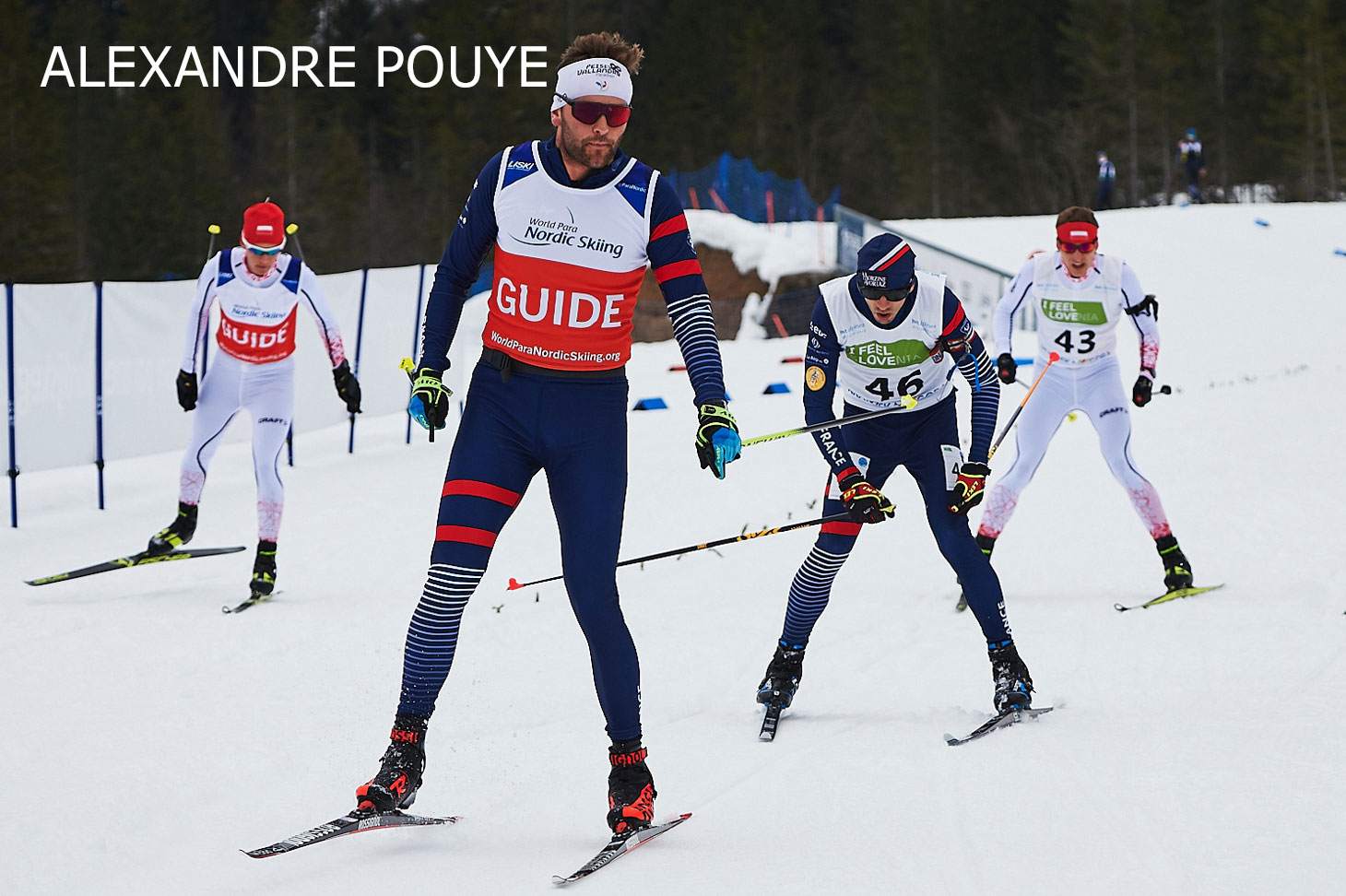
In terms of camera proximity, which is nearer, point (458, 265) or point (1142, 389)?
point (458, 265)

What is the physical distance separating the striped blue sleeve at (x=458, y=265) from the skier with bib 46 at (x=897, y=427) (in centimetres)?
165

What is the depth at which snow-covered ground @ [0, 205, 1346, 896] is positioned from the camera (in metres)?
3.93

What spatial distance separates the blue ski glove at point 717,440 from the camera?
13.3 feet

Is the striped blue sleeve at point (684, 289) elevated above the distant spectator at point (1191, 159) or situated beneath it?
situated beneath

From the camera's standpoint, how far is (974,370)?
18.3 ft

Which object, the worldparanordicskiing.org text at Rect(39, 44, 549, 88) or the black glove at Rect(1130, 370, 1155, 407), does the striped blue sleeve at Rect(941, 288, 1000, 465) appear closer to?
the black glove at Rect(1130, 370, 1155, 407)

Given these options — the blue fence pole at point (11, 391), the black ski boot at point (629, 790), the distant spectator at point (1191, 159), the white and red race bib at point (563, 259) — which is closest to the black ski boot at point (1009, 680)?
the black ski boot at point (629, 790)

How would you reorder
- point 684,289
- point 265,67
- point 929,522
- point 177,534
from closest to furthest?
point 684,289 < point 929,522 < point 177,534 < point 265,67

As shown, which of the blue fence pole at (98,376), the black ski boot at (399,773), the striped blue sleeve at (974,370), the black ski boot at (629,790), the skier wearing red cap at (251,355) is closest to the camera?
the black ski boot at (399,773)

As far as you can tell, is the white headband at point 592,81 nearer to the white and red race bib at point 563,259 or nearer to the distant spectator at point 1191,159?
the white and red race bib at point 563,259

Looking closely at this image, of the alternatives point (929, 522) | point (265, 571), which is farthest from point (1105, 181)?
point (929, 522)

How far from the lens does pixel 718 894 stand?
368cm

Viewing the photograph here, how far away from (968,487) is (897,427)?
0.47 metres

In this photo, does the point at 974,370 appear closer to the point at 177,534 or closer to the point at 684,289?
the point at 684,289
